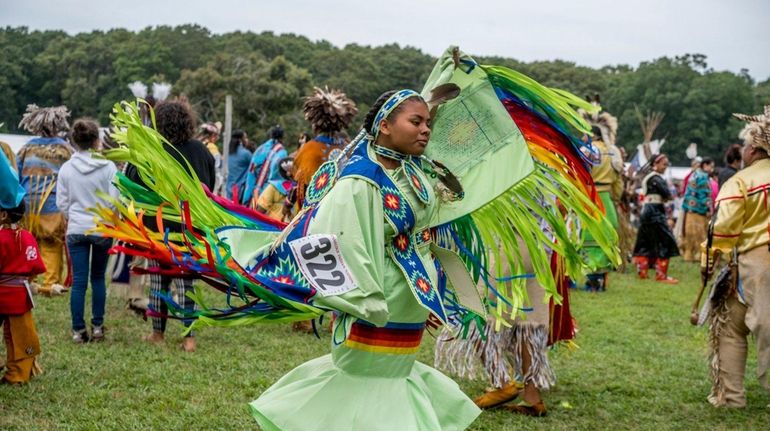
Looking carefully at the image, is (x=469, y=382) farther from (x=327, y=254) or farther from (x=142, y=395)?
(x=327, y=254)

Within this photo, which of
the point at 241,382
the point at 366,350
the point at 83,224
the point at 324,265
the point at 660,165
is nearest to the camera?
the point at 324,265

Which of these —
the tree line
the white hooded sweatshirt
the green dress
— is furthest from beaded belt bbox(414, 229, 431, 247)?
the tree line

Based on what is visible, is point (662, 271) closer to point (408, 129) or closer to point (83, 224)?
point (83, 224)

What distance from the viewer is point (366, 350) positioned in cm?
336

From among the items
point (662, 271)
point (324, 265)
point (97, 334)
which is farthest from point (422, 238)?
point (662, 271)

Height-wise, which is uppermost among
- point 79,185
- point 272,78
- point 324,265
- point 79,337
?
point 272,78

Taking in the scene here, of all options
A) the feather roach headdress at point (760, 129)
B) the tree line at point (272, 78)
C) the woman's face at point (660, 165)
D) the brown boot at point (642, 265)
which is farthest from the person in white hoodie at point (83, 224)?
the tree line at point (272, 78)

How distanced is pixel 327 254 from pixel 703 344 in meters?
5.61

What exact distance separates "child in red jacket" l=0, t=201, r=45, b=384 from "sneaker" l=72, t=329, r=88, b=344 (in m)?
1.18

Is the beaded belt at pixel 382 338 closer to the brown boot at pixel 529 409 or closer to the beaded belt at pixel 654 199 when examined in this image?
the brown boot at pixel 529 409

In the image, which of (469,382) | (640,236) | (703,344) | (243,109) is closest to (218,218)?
(469,382)

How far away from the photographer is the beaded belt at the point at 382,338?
336 centimetres

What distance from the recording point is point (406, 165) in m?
3.45

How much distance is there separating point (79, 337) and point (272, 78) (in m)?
34.2
